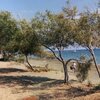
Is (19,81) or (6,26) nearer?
(19,81)

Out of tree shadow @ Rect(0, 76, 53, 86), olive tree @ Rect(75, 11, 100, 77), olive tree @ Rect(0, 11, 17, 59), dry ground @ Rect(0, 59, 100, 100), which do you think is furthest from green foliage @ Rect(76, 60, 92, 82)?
olive tree @ Rect(0, 11, 17, 59)

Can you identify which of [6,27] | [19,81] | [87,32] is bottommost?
[19,81]

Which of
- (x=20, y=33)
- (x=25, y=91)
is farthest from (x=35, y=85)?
(x=20, y=33)

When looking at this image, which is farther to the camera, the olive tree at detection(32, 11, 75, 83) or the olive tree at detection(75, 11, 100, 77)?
the olive tree at detection(32, 11, 75, 83)

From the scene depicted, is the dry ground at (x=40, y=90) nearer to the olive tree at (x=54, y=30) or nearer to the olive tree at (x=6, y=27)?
the olive tree at (x=54, y=30)

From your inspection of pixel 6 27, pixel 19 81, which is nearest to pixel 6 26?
pixel 6 27

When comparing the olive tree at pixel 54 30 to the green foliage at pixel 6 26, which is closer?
the olive tree at pixel 54 30

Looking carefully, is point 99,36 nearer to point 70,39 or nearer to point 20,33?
point 70,39

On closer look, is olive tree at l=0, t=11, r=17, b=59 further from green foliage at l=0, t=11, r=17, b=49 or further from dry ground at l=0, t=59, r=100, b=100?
dry ground at l=0, t=59, r=100, b=100

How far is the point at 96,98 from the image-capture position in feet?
53.4

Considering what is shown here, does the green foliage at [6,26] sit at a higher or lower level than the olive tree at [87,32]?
higher

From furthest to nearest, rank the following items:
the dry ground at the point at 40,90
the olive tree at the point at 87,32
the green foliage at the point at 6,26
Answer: the green foliage at the point at 6,26 → the olive tree at the point at 87,32 → the dry ground at the point at 40,90

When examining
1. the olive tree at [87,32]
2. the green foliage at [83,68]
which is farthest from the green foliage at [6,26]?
the olive tree at [87,32]

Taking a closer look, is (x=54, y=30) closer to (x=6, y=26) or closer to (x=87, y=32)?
(x=87, y=32)
